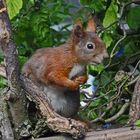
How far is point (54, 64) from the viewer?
2.63m

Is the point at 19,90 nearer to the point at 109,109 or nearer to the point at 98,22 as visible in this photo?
the point at 109,109

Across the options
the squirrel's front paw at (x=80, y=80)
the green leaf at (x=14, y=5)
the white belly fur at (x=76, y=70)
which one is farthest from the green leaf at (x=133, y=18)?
the green leaf at (x=14, y=5)

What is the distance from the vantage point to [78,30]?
2.66 meters

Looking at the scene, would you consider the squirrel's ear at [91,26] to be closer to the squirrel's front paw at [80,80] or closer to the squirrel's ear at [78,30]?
the squirrel's ear at [78,30]

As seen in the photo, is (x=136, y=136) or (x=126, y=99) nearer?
(x=136, y=136)

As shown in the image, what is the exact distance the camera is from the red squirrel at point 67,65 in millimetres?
2570

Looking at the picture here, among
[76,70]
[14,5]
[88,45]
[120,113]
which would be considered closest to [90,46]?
[88,45]

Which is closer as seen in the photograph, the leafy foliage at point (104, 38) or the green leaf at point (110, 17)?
the green leaf at point (110, 17)

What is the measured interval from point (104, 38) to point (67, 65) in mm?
243

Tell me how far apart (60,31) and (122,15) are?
48 cm

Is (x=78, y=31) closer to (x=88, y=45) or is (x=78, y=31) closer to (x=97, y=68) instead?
(x=88, y=45)

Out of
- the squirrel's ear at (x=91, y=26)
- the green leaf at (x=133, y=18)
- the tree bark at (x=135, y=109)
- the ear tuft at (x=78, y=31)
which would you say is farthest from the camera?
the green leaf at (x=133, y=18)

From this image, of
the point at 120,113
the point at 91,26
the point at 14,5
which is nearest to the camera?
the point at 14,5

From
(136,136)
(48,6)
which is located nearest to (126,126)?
(136,136)
